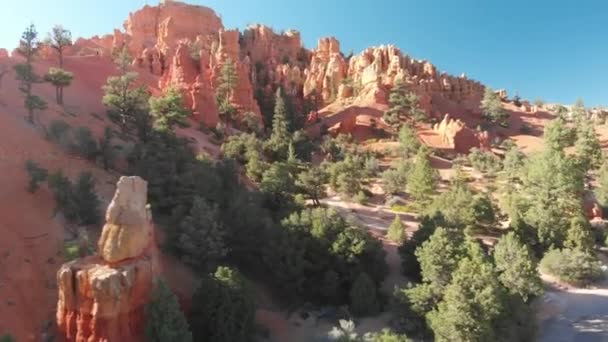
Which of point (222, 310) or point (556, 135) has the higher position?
point (556, 135)

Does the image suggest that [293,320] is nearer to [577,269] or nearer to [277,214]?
[277,214]

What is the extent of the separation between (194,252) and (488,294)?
45.3 ft

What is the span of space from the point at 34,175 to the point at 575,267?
30784 mm

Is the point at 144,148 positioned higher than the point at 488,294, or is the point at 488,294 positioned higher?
the point at 144,148

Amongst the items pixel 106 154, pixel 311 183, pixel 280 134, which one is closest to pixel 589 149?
pixel 311 183

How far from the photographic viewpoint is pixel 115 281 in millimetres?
15562

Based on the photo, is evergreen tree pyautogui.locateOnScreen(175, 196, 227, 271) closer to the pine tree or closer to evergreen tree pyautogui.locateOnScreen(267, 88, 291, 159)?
the pine tree

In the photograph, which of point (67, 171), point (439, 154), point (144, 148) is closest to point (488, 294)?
point (144, 148)

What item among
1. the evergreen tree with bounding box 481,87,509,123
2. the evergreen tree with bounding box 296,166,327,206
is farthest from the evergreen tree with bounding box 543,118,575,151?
the evergreen tree with bounding box 481,87,509,123

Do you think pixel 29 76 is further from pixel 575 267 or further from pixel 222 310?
pixel 575 267

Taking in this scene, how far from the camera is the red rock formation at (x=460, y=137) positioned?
5781 cm

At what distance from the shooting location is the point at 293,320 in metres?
23.4

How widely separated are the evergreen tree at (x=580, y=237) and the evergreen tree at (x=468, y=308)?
1156 centimetres

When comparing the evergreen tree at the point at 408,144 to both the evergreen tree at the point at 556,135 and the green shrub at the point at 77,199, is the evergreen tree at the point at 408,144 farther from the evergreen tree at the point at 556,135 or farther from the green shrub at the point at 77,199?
the green shrub at the point at 77,199
